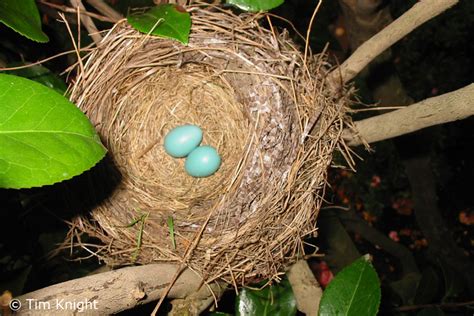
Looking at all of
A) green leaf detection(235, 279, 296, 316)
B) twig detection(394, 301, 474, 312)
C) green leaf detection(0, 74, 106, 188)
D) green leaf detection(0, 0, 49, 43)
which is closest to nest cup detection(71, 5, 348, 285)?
green leaf detection(235, 279, 296, 316)

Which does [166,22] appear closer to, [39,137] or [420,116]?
[39,137]

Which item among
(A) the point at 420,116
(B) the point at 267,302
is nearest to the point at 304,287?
(B) the point at 267,302

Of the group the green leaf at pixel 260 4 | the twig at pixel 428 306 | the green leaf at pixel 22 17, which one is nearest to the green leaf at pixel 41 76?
the green leaf at pixel 22 17

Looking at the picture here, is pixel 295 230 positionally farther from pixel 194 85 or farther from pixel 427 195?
pixel 427 195

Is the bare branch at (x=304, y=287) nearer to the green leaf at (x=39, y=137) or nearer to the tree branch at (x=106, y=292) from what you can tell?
the tree branch at (x=106, y=292)

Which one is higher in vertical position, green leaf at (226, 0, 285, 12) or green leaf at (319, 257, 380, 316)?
green leaf at (226, 0, 285, 12)

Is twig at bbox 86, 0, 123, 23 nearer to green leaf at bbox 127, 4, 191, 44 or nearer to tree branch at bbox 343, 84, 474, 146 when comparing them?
green leaf at bbox 127, 4, 191, 44

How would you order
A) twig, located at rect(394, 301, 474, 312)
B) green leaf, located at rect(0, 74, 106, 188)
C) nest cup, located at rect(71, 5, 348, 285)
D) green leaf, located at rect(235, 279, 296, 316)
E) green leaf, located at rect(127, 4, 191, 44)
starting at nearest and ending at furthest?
1. green leaf, located at rect(0, 74, 106, 188)
2. green leaf, located at rect(127, 4, 191, 44)
3. nest cup, located at rect(71, 5, 348, 285)
4. green leaf, located at rect(235, 279, 296, 316)
5. twig, located at rect(394, 301, 474, 312)
